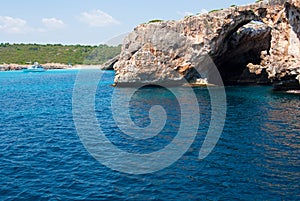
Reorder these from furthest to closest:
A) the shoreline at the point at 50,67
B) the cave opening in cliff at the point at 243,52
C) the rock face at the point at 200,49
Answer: the shoreline at the point at 50,67 < the cave opening in cliff at the point at 243,52 < the rock face at the point at 200,49

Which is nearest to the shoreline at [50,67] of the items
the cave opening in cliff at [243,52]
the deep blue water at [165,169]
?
the cave opening in cliff at [243,52]

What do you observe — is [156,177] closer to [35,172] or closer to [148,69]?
[35,172]

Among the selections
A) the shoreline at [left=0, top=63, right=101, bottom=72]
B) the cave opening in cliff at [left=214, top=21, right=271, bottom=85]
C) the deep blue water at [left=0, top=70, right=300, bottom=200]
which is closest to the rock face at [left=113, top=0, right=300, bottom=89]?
the cave opening in cliff at [left=214, top=21, right=271, bottom=85]

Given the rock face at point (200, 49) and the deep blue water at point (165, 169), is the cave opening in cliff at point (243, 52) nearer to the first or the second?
the rock face at point (200, 49)

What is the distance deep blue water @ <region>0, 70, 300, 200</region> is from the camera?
18.1 meters

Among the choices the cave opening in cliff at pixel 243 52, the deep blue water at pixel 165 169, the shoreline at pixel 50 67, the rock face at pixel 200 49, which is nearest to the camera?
the deep blue water at pixel 165 169

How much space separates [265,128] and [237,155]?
8.84 meters

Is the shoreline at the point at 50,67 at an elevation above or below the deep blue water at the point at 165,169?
above

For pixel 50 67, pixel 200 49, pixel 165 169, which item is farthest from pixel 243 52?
pixel 50 67

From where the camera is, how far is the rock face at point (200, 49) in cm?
5859

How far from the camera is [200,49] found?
203 ft

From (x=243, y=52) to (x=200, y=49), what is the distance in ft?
44.1

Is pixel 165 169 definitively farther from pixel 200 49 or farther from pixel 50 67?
pixel 50 67

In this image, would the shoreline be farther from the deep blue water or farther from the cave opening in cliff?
the deep blue water
